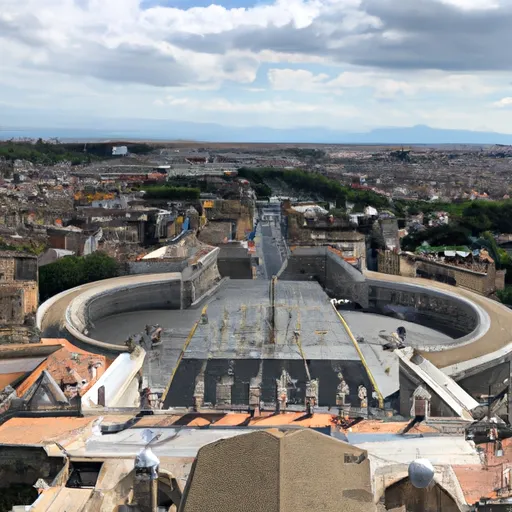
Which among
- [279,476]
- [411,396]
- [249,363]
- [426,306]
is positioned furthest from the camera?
[426,306]

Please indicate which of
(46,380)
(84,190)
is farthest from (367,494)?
(84,190)

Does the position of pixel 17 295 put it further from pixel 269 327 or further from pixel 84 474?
pixel 84 474

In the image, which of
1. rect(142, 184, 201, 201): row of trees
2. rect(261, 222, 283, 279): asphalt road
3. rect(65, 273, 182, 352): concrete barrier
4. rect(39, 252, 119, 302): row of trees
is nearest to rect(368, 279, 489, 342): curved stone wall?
rect(261, 222, 283, 279): asphalt road

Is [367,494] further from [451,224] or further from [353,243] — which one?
[451,224]

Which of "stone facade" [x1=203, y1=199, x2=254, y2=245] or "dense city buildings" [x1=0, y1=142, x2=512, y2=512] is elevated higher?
"stone facade" [x1=203, y1=199, x2=254, y2=245]

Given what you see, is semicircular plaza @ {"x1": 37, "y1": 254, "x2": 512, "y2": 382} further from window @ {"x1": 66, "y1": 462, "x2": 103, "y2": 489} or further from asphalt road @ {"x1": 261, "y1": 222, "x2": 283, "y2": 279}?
window @ {"x1": 66, "y1": 462, "x2": 103, "y2": 489}

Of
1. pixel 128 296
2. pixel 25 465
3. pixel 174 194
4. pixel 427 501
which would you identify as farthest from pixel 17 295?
pixel 174 194

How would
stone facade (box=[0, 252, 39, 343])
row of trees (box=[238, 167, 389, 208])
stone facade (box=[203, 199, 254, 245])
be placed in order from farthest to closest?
1. row of trees (box=[238, 167, 389, 208])
2. stone facade (box=[203, 199, 254, 245])
3. stone facade (box=[0, 252, 39, 343])
